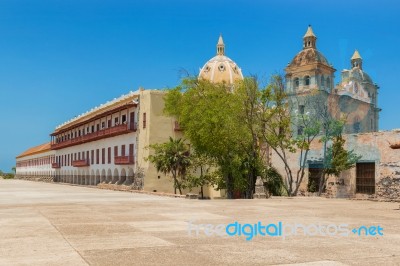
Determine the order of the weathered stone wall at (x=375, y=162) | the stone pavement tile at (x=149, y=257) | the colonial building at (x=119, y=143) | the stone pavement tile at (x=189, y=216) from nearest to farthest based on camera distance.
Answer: the stone pavement tile at (x=149, y=257), the stone pavement tile at (x=189, y=216), the weathered stone wall at (x=375, y=162), the colonial building at (x=119, y=143)

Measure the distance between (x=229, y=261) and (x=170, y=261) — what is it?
0.92 metres

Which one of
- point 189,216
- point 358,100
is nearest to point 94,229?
point 189,216

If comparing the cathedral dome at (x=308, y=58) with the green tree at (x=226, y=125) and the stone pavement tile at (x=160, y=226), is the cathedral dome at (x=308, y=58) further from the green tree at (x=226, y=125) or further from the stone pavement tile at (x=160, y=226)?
the stone pavement tile at (x=160, y=226)

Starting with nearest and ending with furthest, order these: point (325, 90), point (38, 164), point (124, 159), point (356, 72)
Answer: point (124, 159) → point (325, 90) → point (356, 72) → point (38, 164)

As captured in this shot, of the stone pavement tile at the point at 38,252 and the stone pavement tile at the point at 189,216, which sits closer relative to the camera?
the stone pavement tile at the point at 38,252

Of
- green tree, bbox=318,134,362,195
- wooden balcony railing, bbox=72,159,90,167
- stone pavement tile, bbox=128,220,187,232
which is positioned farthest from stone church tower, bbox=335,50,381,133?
stone pavement tile, bbox=128,220,187,232

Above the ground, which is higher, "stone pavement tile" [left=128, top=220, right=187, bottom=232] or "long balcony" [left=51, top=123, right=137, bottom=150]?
"long balcony" [left=51, top=123, right=137, bottom=150]

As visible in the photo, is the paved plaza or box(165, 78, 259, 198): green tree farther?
box(165, 78, 259, 198): green tree

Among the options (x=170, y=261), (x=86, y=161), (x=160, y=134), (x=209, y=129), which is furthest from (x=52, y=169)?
(x=170, y=261)

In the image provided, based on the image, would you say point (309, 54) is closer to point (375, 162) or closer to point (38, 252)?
point (375, 162)

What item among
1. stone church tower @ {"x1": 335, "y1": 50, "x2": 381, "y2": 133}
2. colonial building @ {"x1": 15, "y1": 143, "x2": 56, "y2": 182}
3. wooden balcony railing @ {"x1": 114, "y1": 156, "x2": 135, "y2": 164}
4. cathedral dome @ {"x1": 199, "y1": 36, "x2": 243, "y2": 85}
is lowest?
colonial building @ {"x1": 15, "y1": 143, "x2": 56, "y2": 182}

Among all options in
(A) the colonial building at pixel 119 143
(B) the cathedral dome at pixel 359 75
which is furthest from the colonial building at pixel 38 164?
(B) the cathedral dome at pixel 359 75

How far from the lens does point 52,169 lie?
82.2 m

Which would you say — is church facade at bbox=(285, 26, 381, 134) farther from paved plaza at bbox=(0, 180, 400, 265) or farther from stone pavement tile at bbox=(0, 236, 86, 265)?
stone pavement tile at bbox=(0, 236, 86, 265)
